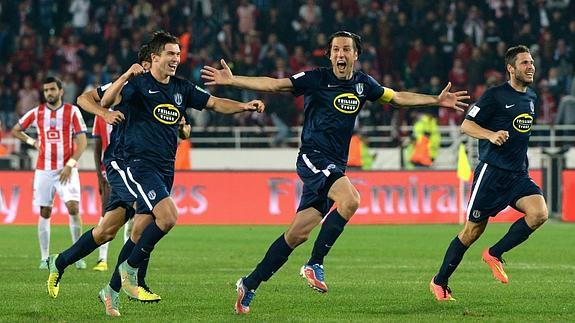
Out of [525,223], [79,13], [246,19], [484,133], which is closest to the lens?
[484,133]

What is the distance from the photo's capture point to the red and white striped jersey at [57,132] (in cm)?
1554

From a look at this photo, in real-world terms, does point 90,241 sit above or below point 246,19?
below

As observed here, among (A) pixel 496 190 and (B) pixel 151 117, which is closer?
(B) pixel 151 117

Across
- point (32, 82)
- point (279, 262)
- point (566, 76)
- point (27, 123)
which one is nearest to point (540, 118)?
point (566, 76)

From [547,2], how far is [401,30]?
3.95 meters

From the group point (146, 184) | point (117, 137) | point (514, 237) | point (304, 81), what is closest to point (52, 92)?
point (117, 137)

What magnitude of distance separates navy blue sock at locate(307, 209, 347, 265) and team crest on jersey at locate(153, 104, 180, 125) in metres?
1.58

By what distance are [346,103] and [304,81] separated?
0.43 m

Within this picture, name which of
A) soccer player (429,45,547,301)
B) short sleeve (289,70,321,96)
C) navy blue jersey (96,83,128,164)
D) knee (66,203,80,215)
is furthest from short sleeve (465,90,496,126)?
knee (66,203,80,215)

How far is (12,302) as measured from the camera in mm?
10773

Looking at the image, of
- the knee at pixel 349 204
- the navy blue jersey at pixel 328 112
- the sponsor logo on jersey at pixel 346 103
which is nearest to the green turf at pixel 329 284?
→ the knee at pixel 349 204

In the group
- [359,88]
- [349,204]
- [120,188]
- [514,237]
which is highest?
[359,88]

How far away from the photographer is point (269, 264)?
391 inches

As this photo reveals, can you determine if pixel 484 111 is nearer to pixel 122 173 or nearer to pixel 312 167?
pixel 312 167
